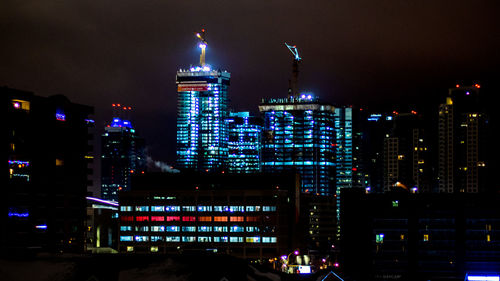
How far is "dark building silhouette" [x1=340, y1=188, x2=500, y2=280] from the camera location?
158m

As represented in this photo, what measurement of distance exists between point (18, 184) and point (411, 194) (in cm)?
8361

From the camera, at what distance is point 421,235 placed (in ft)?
528

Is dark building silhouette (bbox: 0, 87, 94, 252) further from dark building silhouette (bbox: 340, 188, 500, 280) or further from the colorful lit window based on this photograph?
dark building silhouette (bbox: 340, 188, 500, 280)

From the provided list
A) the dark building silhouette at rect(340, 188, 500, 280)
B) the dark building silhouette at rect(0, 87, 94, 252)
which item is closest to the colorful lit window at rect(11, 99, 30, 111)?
the dark building silhouette at rect(0, 87, 94, 252)

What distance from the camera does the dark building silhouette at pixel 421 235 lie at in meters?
158

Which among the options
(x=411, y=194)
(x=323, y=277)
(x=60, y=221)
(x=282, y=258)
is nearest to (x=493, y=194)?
(x=411, y=194)

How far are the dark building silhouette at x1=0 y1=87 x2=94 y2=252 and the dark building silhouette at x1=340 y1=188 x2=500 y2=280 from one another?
60561mm

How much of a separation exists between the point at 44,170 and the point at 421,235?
82939 millimetres

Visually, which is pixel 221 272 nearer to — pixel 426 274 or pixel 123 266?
pixel 123 266

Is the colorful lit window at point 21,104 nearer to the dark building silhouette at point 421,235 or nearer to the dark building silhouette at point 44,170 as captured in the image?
the dark building silhouette at point 44,170

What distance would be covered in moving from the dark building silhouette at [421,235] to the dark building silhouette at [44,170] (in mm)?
60561

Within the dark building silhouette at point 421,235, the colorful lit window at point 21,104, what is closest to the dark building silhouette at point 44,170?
the colorful lit window at point 21,104

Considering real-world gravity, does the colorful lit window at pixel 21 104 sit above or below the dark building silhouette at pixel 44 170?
above

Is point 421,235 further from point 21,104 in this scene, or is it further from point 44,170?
point 21,104
